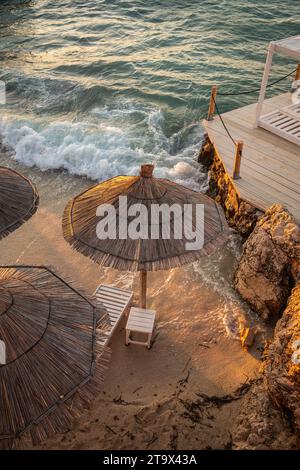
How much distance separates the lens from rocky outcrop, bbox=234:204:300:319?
24.2ft

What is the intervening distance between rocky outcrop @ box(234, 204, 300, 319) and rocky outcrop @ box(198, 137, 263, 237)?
886 millimetres

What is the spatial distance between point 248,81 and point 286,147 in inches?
306

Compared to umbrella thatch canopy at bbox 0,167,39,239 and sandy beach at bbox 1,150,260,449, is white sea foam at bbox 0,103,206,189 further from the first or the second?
umbrella thatch canopy at bbox 0,167,39,239

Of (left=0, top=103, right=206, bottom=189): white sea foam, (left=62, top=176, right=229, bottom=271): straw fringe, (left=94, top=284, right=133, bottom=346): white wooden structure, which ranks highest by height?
(left=62, top=176, right=229, bottom=271): straw fringe

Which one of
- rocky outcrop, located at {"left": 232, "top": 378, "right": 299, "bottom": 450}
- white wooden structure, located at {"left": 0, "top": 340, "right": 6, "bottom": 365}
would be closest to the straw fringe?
white wooden structure, located at {"left": 0, "top": 340, "right": 6, "bottom": 365}

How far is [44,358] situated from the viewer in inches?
167

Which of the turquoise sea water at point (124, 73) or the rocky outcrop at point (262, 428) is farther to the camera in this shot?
the turquoise sea water at point (124, 73)

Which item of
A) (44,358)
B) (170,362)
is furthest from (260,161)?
(44,358)

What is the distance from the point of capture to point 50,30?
70.2ft

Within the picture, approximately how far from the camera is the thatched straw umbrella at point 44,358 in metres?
3.91

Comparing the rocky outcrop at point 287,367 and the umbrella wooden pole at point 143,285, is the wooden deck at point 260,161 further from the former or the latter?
the umbrella wooden pole at point 143,285

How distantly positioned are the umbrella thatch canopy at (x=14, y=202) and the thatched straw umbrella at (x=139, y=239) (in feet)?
2.17

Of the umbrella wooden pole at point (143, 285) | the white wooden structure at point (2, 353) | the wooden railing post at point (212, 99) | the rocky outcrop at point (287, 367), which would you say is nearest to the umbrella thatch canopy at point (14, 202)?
the white wooden structure at point (2, 353)

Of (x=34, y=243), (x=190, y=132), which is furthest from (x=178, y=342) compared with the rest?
(x=190, y=132)
